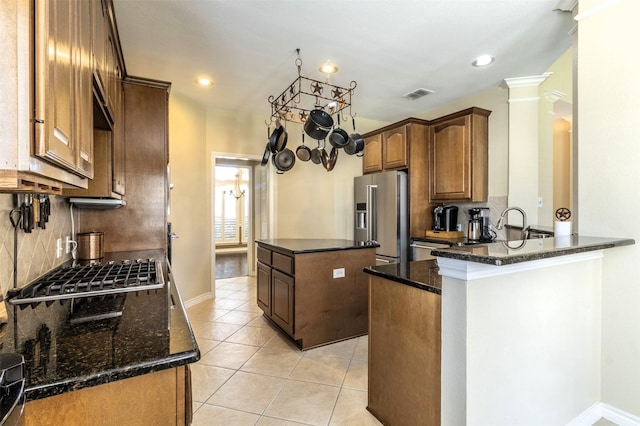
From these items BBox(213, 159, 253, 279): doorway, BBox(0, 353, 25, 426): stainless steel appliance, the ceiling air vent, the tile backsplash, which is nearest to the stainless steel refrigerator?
the ceiling air vent

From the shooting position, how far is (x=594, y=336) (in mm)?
1786

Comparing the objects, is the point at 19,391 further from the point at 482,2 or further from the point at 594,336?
the point at 482,2

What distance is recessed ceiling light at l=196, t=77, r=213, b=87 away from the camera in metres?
3.30

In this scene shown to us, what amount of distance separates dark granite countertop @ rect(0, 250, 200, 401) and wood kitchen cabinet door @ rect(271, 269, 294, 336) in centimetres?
165

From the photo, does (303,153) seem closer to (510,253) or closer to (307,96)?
(307,96)

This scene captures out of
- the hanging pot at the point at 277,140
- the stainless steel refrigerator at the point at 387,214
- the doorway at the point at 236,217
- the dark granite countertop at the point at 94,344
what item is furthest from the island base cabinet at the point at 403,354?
the doorway at the point at 236,217

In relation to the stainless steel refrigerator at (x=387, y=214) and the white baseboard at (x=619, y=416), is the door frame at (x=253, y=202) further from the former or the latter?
the white baseboard at (x=619, y=416)

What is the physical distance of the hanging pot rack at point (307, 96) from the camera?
9.66ft

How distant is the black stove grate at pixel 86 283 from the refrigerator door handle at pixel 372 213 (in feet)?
9.49

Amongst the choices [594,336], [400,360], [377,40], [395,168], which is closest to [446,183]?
[395,168]

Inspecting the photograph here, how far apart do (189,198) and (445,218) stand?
330 centimetres

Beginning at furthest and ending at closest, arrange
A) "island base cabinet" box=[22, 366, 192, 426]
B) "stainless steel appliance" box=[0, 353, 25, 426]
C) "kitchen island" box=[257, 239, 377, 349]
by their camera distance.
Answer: "kitchen island" box=[257, 239, 377, 349]
"island base cabinet" box=[22, 366, 192, 426]
"stainless steel appliance" box=[0, 353, 25, 426]

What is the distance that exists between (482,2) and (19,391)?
9.31 feet

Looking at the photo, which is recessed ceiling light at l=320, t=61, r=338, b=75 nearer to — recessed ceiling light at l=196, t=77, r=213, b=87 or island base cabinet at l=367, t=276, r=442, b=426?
recessed ceiling light at l=196, t=77, r=213, b=87
